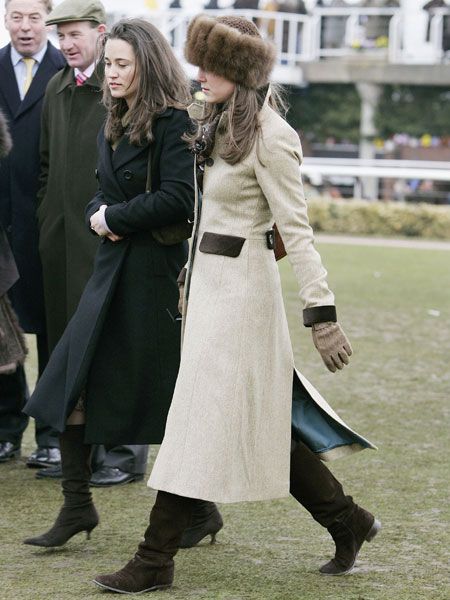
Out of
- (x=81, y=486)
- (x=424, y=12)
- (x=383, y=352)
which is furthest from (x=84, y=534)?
(x=424, y=12)

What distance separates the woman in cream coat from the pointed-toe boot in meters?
0.33

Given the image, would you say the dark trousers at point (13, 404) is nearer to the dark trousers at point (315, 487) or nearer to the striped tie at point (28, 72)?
the striped tie at point (28, 72)

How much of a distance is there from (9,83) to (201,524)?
7.73 feet

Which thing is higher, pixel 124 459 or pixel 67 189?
pixel 67 189

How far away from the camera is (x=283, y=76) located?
1321 inches

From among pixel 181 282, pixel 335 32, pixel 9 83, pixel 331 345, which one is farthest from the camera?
pixel 335 32

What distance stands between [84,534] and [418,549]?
3.83 ft

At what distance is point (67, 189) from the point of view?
5.36 m

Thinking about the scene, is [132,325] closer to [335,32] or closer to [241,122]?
[241,122]

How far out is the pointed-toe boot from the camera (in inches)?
163

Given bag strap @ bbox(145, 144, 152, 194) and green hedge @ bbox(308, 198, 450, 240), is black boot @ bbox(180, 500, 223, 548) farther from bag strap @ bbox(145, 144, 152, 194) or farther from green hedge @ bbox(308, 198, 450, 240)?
green hedge @ bbox(308, 198, 450, 240)

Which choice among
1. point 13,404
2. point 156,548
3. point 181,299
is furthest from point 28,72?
point 156,548

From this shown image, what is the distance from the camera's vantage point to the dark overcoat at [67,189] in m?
5.29

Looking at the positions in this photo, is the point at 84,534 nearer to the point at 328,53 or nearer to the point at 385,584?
the point at 385,584
